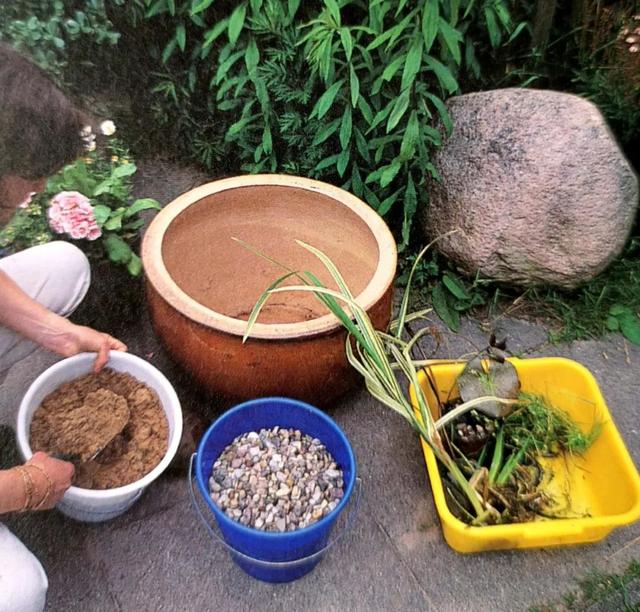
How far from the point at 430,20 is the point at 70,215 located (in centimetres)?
128

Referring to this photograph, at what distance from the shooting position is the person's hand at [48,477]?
57.4 inches

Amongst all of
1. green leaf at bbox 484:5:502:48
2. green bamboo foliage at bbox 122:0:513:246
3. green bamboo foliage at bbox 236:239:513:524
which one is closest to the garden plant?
green bamboo foliage at bbox 236:239:513:524

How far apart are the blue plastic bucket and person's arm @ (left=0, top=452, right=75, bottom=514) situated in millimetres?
313

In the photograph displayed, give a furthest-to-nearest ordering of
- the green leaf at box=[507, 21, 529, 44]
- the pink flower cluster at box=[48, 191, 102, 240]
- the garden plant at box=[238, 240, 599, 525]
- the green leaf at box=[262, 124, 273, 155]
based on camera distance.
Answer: the green leaf at box=[262, 124, 273, 155] → the green leaf at box=[507, 21, 529, 44] → the pink flower cluster at box=[48, 191, 102, 240] → the garden plant at box=[238, 240, 599, 525]

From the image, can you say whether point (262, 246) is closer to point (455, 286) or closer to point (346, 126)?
point (346, 126)

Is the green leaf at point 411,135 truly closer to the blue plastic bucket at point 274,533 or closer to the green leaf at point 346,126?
the green leaf at point 346,126

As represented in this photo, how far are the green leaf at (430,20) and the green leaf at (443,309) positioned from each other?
36.0 inches

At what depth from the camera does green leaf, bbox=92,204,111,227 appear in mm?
2125

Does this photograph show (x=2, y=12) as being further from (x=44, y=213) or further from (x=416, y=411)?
(x=416, y=411)

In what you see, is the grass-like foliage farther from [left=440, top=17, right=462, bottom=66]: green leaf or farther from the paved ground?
[left=440, top=17, right=462, bottom=66]: green leaf

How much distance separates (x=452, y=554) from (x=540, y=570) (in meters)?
0.24

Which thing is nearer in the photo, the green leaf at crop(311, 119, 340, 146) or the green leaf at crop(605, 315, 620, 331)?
the green leaf at crop(311, 119, 340, 146)

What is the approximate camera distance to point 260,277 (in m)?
2.26

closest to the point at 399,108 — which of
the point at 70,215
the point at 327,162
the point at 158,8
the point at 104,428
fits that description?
the point at 327,162
